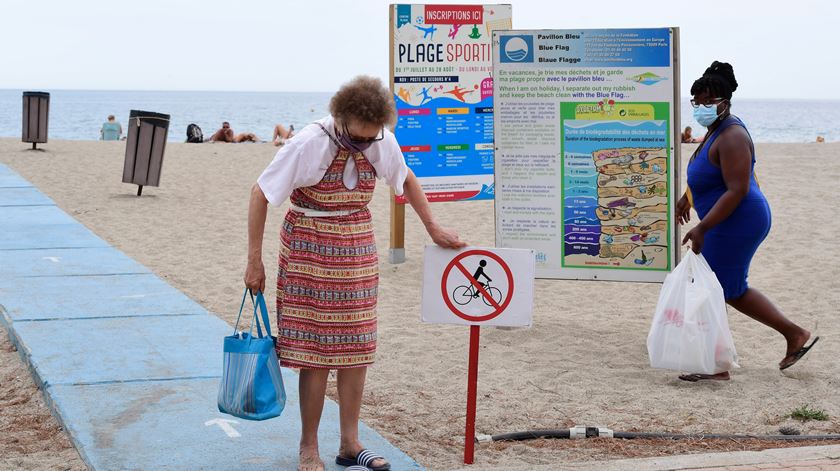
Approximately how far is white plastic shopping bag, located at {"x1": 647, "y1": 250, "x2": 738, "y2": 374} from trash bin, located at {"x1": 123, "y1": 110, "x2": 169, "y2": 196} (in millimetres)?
11007

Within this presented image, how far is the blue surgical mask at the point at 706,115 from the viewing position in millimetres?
6102

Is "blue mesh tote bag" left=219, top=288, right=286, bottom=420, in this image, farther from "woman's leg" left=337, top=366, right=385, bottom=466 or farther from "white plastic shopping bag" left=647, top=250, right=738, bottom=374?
"white plastic shopping bag" left=647, top=250, right=738, bottom=374

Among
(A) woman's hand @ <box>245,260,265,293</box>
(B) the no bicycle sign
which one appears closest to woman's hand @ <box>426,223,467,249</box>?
(B) the no bicycle sign

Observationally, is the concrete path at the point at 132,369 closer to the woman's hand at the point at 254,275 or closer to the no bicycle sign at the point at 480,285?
the no bicycle sign at the point at 480,285

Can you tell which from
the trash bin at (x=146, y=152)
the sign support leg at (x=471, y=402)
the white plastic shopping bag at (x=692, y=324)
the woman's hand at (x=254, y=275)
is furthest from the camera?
the trash bin at (x=146, y=152)

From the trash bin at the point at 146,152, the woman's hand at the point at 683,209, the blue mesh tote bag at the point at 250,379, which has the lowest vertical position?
the blue mesh tote bag at the point at 250,379

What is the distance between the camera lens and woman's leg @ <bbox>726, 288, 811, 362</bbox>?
6.36 metres

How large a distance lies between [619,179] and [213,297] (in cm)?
336

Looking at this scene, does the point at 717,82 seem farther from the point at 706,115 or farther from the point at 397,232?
the point at 397,232

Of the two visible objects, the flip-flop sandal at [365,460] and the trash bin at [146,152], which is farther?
the trash bin at [146,152]

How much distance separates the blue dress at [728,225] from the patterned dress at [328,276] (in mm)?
2572

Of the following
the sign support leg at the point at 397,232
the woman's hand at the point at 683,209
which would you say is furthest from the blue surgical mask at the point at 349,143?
the sign support leg at the point at 397,232

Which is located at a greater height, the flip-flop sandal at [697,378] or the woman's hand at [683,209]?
the woman's hand at [683,209]

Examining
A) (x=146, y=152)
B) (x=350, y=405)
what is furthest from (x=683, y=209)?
(x=146, y=152)
